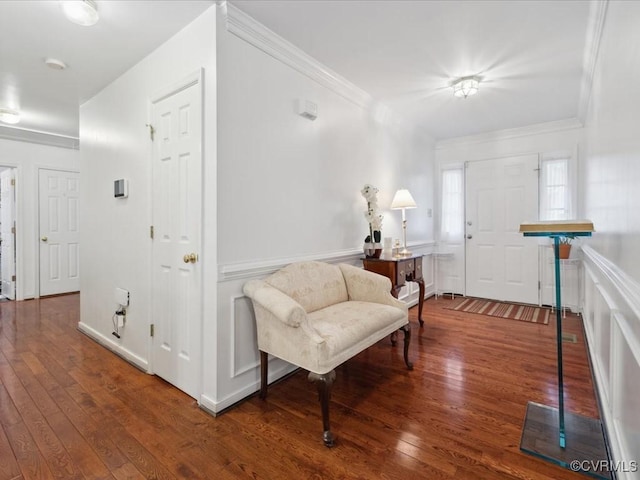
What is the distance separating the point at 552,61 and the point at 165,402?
13.0 feet

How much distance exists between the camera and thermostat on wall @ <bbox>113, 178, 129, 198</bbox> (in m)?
2.70

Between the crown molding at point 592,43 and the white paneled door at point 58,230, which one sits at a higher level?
the crown molding at point 592,43

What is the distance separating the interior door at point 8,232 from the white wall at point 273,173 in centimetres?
483

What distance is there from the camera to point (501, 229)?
4664 mm

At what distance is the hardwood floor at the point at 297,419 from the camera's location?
1.50m

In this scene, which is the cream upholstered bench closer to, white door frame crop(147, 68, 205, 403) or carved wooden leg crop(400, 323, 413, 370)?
carved wooden leg crop(400, 323, 413, 370)

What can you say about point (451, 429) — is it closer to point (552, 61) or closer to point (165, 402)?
point (165, 402)

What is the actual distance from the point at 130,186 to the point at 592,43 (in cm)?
376

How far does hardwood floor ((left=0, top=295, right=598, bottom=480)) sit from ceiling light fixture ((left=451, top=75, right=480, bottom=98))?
7.90 feet

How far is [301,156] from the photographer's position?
2.58 m

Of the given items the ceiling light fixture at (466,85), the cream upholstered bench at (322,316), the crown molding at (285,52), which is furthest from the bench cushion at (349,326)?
the ceiling light fixture at (466,85)

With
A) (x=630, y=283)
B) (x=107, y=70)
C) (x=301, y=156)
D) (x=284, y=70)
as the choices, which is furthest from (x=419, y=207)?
(x=107, y=70)

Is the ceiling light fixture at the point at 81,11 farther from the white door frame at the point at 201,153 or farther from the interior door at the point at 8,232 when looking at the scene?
the interior door at the point at 8,232

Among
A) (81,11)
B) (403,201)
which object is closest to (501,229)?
(403,201)
